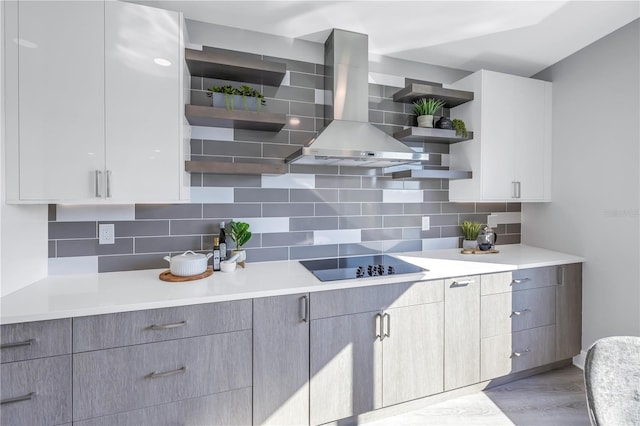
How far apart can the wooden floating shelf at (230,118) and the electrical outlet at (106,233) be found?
2.70ft

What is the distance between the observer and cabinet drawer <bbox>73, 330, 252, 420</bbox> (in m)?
1.39

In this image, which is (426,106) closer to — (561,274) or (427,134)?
(427,134)

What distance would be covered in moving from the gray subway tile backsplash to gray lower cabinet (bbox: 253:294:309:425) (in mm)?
658

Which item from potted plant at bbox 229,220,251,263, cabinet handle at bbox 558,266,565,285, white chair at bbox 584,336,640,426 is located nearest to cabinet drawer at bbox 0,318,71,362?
potted plant at bbox 229,220,251,263

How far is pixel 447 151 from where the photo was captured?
9.20ft

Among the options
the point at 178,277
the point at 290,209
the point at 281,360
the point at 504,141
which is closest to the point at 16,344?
the point at 178,277

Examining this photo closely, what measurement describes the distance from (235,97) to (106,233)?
3.80ft

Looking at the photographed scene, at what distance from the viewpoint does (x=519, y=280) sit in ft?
7.30

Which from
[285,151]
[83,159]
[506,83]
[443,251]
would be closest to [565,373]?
[443,251]

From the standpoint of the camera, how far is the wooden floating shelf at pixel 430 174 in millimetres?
2311

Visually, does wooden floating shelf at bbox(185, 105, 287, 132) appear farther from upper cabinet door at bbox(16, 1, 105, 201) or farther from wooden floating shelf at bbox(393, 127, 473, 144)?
wooden floating shelf at bbox(393, 127, 473, 144)

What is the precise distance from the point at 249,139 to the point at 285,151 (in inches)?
10.4

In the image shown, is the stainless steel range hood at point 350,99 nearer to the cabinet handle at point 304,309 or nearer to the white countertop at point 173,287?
the white countertop at point 173,287

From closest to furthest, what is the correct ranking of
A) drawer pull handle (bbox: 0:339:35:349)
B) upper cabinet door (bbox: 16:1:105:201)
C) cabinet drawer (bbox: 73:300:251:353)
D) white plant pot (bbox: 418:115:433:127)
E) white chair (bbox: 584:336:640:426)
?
white chair (bbox: 584:336:640:426)
drawer pull handle (bbox: 0:339:35:349)
cabinet drawer (bbox: 73:300:251:353)
upper cabinet door (bbox: 16:1:105:201)
white plant pot (bbox: 418:115:433:127)
